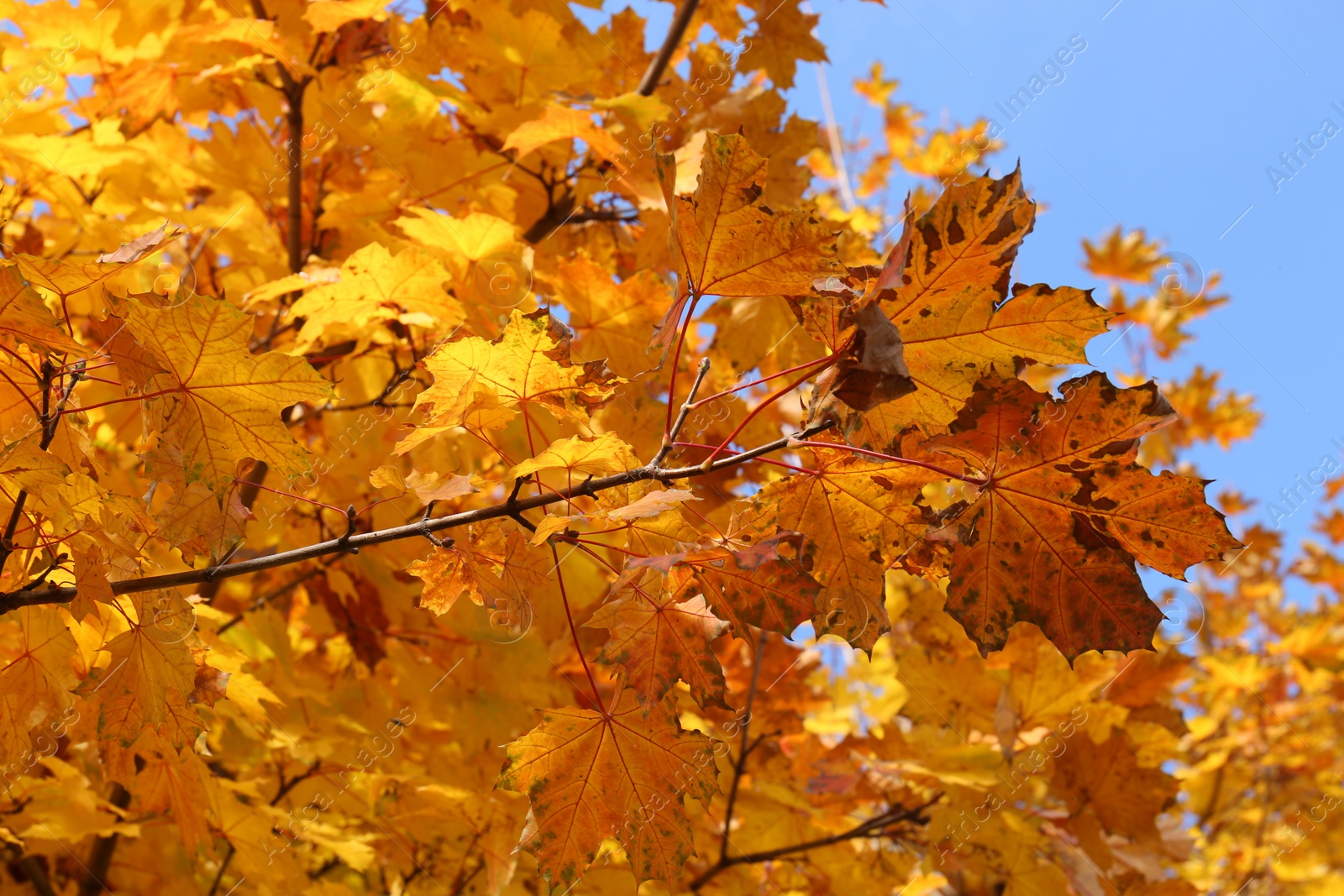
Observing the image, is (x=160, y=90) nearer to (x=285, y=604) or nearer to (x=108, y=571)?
(x=285, y=604)

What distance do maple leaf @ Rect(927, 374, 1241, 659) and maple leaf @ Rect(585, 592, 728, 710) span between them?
27cm

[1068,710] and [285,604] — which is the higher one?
[1068,710]

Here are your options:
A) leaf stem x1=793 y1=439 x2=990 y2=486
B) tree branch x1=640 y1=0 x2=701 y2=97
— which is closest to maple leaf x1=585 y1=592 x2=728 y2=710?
leaf stem x1=793 y1=439 x2=990 y2=486

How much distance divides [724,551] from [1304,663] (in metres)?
7.01

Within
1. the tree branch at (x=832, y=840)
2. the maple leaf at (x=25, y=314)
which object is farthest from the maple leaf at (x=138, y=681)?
the tree branch at (x=832, y=840)

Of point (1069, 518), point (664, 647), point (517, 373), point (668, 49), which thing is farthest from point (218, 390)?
point (668, 49)

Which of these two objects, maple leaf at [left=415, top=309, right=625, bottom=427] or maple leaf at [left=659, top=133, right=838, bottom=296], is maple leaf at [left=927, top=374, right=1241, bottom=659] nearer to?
maple leaf at [left=659, top=133, right=838, bottom=296]

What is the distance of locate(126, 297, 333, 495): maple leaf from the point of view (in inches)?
36.6

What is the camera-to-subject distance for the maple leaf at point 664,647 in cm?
101

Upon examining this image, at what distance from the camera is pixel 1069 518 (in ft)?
3.13

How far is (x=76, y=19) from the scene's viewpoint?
7.58 ft

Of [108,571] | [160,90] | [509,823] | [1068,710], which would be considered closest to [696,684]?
[108,571]

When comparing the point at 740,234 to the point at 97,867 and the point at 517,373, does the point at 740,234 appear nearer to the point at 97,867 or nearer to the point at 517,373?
the point at 517,373

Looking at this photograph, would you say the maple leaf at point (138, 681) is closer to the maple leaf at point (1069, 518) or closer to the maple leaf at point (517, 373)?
the maple leaf at point (517, 373)
